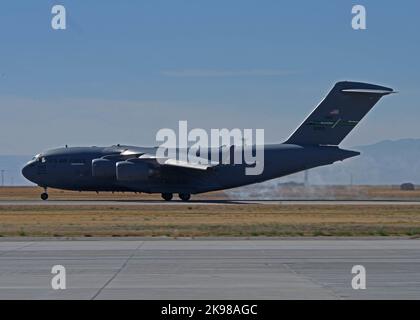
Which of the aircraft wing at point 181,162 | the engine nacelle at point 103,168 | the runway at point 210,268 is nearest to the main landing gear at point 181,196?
the aircraft wing at point 181,162

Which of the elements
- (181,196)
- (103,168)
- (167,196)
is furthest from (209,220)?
(181,196)

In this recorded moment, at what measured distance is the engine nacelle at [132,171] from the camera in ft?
203

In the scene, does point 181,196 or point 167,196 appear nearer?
point 167,196

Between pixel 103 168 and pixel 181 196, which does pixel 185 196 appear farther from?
pixel 103 168

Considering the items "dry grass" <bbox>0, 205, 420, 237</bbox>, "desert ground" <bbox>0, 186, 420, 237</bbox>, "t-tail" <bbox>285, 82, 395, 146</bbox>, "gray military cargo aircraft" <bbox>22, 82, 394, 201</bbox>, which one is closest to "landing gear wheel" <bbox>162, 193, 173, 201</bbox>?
"gray military cargo aircraft" <bbox>22, 82, 394, 201</bbox>

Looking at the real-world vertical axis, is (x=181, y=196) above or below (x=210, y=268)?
above

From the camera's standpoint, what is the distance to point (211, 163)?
207 ft

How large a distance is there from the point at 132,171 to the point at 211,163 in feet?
18.3

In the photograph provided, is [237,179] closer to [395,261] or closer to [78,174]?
[78,174]

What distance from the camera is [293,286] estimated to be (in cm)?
1683

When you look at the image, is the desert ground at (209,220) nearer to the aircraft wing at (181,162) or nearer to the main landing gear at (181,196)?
the aircraft wing at (181,162)

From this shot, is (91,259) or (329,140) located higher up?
(329,140)
